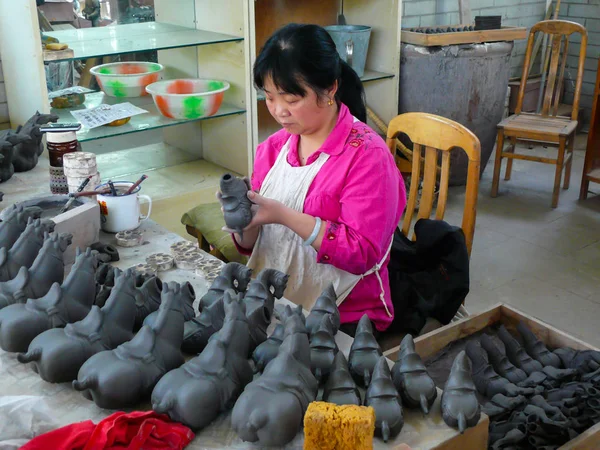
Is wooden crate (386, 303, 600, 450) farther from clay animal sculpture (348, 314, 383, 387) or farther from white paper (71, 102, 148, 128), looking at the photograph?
white paper (71, 102, 148, 128)

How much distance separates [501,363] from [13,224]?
1414 millimetres

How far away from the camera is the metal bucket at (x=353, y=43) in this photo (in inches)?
155

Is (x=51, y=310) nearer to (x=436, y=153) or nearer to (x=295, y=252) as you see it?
(x=295, y=252)

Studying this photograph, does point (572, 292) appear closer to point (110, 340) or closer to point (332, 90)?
point (332, 90)

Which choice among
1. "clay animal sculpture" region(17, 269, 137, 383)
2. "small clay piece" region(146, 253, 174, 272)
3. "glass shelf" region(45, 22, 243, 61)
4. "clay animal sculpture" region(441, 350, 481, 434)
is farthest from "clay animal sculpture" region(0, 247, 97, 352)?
"glass shelf" region(45, 22, 243, 61)

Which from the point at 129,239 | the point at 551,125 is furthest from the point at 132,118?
the point at 551,125

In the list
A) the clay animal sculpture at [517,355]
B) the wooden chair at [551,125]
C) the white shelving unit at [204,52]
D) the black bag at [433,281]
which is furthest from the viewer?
the wooden chair at [551,125]

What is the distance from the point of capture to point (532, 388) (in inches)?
72.5

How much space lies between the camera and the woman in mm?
1778

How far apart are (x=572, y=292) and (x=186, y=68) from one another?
92.0 inches

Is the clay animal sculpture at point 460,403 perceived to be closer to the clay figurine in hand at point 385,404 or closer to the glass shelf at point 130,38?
the clay figurine in hand at point 385,404

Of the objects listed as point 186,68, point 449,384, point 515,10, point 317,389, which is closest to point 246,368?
point 317,389

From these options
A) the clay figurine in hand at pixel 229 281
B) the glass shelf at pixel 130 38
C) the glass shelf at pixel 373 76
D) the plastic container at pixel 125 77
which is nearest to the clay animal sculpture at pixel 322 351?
the clay figurine in hand at pixel 229 281

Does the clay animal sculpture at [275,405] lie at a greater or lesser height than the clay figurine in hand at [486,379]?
greater
